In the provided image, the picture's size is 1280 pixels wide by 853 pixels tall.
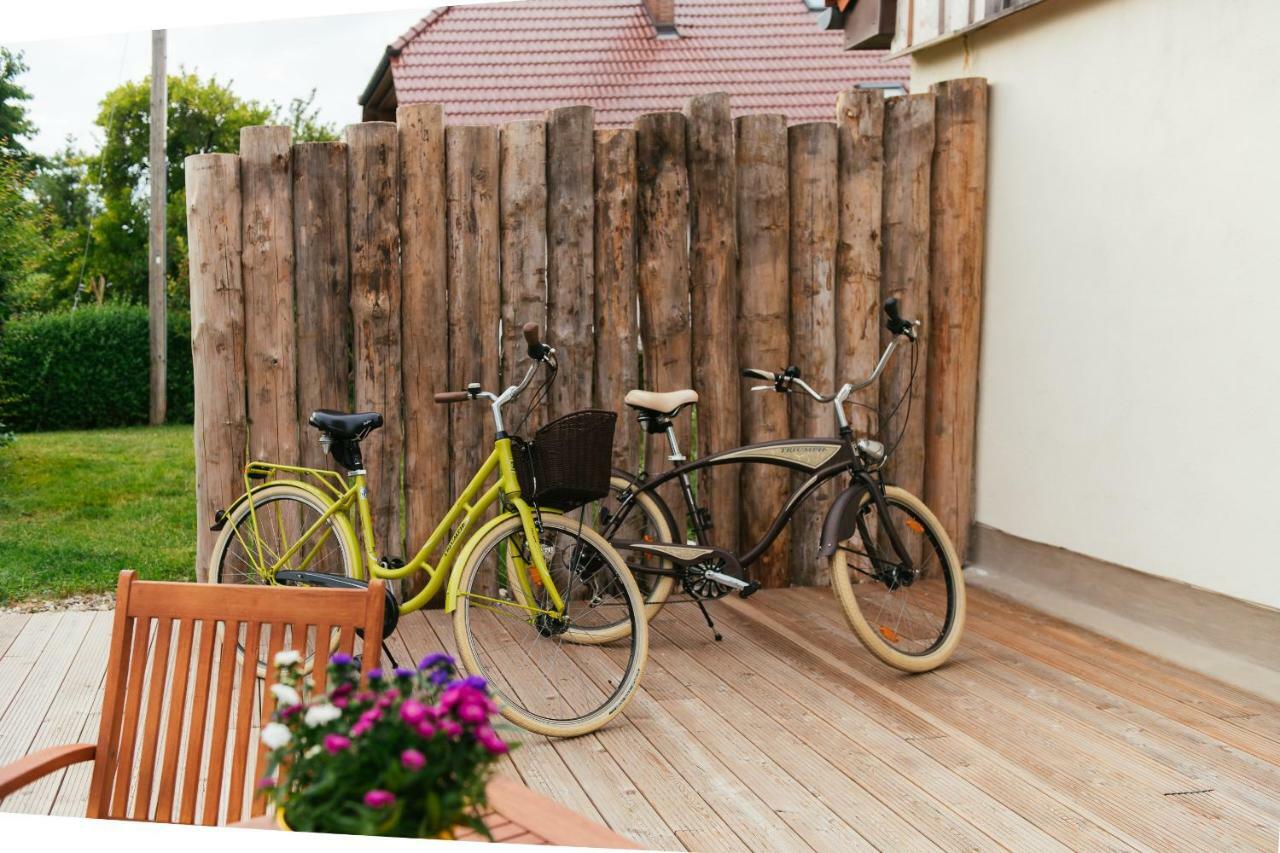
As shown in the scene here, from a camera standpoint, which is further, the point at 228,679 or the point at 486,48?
the point at 486,48

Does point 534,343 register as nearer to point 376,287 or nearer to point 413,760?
point 376,287

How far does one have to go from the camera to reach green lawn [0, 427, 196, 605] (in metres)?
6.75

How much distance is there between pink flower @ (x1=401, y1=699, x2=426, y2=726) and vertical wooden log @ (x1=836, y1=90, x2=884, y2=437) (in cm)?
413

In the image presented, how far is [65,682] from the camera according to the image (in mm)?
4293

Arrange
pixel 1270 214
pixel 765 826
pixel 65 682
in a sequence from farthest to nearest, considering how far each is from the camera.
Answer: pixel 65 682
pixel 1270 214
pixel 765 826

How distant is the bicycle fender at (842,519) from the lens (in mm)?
4273

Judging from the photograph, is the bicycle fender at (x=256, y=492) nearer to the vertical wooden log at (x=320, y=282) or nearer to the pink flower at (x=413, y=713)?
the vertical wooden log at (x=320, y=282)

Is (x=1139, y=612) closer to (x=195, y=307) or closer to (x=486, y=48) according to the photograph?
(x=195, y=307)

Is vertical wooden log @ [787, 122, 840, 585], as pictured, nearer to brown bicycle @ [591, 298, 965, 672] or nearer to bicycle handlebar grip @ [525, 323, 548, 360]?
brown bicycle @ [591, 298, 965, 672]

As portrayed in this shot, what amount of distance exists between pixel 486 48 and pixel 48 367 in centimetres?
552

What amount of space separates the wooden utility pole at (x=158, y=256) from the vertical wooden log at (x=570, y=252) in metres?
8.93

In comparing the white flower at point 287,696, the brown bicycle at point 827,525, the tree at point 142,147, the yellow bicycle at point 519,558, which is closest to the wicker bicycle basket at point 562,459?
the yellow bicycle at point 519,558

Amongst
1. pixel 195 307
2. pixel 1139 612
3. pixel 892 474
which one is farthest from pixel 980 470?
pixel 195 307

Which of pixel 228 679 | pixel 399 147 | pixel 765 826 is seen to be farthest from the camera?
pixel 399 147
